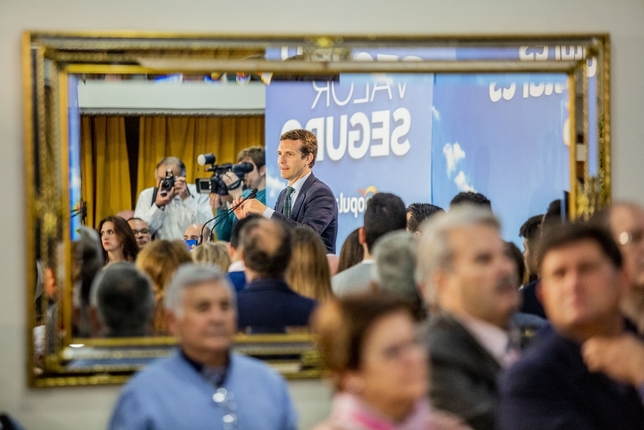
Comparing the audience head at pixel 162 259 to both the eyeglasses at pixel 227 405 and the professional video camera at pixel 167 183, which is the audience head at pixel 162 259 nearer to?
the professional video camera at pixel 167 183

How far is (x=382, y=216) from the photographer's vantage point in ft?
8.65

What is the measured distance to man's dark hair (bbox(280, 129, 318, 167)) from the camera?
8.63ft

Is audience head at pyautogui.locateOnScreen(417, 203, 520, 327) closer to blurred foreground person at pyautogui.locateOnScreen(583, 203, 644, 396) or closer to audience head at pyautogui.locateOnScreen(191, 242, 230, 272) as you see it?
blurred foreground person at pyautogui.locateOnScreen(583, 203, 644, 396)

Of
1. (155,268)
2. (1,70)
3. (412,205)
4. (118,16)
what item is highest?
(118,16)

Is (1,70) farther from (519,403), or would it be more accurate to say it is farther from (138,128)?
(519,403)

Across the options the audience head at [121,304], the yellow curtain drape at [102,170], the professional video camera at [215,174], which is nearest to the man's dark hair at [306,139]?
the professional video camera at [215,174]

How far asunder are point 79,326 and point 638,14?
189 cm

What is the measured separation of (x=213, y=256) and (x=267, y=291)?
0.60ft

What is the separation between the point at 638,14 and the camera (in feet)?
8.91

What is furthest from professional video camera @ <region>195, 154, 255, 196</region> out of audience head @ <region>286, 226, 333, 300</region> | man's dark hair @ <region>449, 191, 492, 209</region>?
man's dark hair @ <region>449, 191, 492, 209</region>

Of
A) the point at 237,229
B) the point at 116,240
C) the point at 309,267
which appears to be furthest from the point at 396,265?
the point at 116,240

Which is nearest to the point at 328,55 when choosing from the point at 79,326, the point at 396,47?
the point at 396,47

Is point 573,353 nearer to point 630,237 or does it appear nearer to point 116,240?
point 630,237

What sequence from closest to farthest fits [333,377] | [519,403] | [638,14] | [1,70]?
[333,377]
[519,403]
[1,70]
[638,14]
